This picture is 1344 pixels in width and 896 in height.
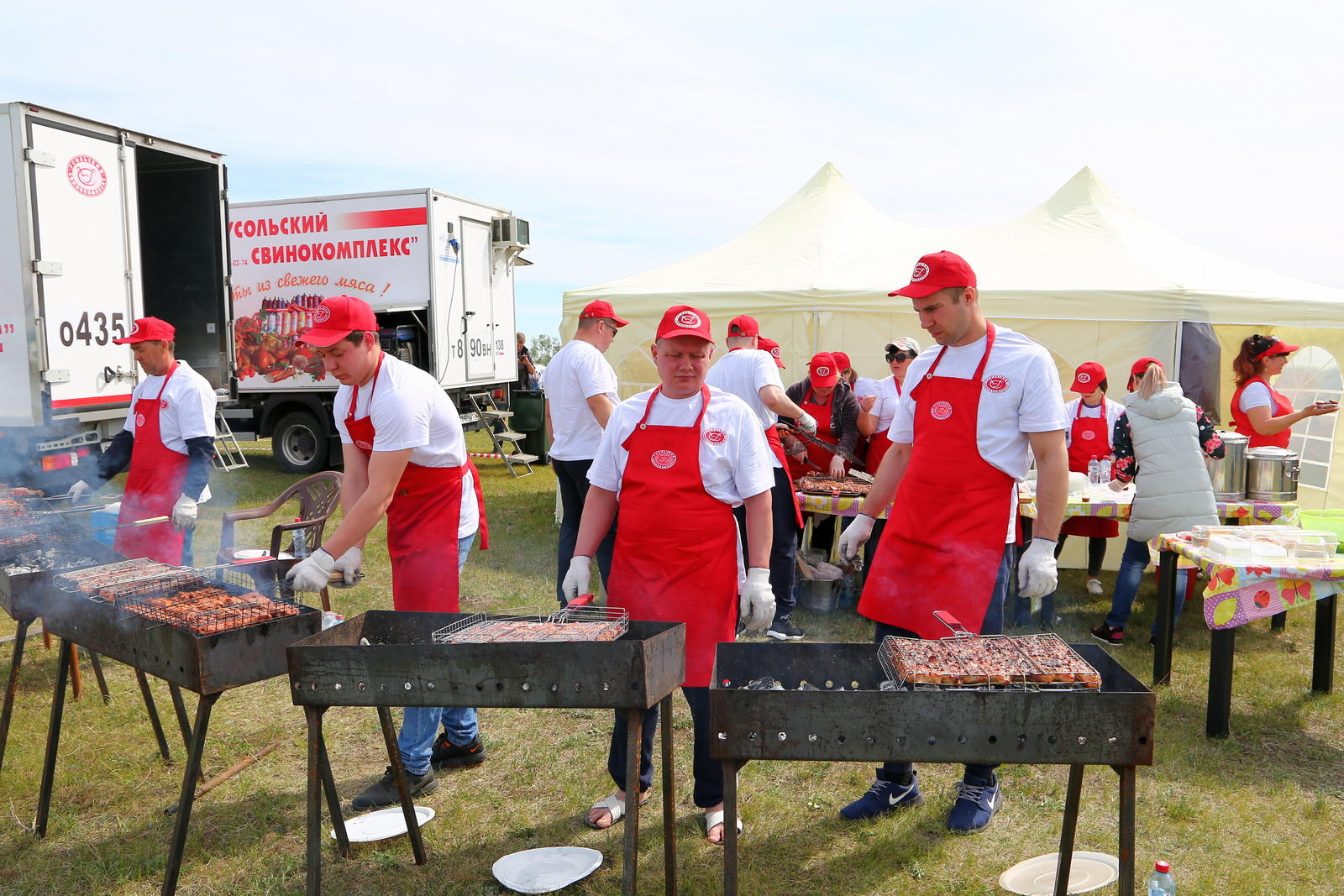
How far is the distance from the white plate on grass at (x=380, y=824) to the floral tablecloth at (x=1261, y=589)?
140 inches

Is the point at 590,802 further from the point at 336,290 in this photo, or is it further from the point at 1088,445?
the point at 336,290

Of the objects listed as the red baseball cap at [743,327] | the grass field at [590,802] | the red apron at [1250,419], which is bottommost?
the grass field at [590,802]

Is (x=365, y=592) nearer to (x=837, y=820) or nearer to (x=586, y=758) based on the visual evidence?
(x=586, y=758)

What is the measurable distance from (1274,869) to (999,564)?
4.71 ft

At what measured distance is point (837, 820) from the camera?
3568 mm

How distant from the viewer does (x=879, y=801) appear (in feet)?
11.7

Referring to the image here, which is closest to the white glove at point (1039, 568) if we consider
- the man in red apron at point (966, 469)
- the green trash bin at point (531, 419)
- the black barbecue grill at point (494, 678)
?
the man in red apron at point (966, 469)

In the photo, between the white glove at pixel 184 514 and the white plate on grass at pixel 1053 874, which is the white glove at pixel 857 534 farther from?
the white glove at pixel 184 514

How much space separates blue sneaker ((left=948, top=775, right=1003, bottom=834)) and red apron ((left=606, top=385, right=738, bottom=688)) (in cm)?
113

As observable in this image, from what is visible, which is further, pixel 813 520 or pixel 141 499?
pixel 813 520

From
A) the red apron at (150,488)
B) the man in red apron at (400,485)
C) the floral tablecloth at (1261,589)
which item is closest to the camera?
the man in red apron at (400,485)

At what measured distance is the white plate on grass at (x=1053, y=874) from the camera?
301 centimetres

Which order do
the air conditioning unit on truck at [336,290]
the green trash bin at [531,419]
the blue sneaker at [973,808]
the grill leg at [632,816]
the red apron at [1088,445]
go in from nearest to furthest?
1. the grill leg at [632,816]
2. the blue sneaker at [973,808]
3. the red apron at [1088,445]
4. the air conditioning unit on truck at [336,290]
5. the green trash bin at [531,419]

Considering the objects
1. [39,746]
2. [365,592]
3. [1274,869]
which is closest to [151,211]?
[365,592]
